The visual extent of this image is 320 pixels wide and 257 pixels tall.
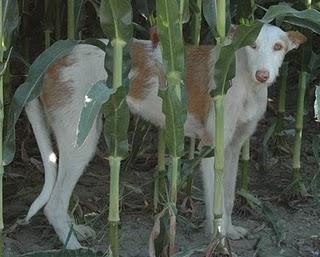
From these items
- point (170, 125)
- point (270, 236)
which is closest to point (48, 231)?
point (270, 236)

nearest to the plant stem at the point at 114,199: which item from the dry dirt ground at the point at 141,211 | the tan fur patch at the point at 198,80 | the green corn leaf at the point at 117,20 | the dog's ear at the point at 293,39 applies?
the green corn leaf at the point at 117,20

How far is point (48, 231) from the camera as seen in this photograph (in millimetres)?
4297

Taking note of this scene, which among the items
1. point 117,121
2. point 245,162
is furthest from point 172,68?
point 245,162

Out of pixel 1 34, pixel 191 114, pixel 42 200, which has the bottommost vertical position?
pixel 42 200

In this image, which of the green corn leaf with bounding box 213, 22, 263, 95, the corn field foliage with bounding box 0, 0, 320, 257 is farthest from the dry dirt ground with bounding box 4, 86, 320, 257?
the green corn leaf with bounding box 213, 22, 263, 95

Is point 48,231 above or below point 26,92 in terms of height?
below

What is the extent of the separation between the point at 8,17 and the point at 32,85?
0.94 ft

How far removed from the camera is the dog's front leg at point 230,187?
4.30m

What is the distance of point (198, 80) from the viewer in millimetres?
4254

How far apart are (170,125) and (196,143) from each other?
1.94 m

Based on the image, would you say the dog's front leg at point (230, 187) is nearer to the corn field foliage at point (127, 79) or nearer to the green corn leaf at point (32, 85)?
the corn field foliage at point (127, 79)

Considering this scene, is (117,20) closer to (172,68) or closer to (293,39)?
(172,68)

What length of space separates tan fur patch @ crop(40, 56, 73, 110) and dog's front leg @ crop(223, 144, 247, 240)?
3.10ft

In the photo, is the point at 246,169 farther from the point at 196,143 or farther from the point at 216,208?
the point at 216,208
